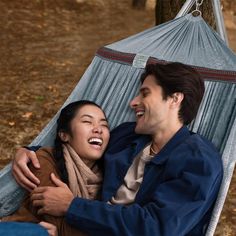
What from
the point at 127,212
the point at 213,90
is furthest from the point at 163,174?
the point at 213,90

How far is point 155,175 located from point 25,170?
0.61m

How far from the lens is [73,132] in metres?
2.37

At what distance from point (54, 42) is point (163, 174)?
593cm

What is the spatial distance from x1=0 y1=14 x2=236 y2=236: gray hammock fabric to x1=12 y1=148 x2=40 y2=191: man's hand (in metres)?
0.08


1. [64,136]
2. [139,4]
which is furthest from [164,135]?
[139,4]

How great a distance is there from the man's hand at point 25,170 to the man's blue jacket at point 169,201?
353 mm

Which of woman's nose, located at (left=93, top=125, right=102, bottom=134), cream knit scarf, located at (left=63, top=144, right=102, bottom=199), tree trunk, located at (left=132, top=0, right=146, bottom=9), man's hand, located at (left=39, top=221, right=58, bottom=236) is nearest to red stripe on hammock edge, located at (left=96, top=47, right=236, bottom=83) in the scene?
woman's nose, located at (left=93, top=125, right=102, bottom=134)

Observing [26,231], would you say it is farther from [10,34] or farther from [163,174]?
[10,34]

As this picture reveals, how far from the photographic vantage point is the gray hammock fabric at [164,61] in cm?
240

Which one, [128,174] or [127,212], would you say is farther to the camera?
[128,174]

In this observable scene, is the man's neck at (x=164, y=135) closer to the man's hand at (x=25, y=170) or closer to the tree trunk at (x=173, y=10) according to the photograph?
the man's hand at (x=25, y=170)

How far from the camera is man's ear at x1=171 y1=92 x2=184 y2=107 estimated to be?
85.0 inches

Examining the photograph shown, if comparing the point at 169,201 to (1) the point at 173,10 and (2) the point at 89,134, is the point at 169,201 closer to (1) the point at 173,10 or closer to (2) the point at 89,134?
(2) the point at 89,134

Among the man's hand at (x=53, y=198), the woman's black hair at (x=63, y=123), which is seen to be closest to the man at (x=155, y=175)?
the man's hand at (x=53, y=198)
